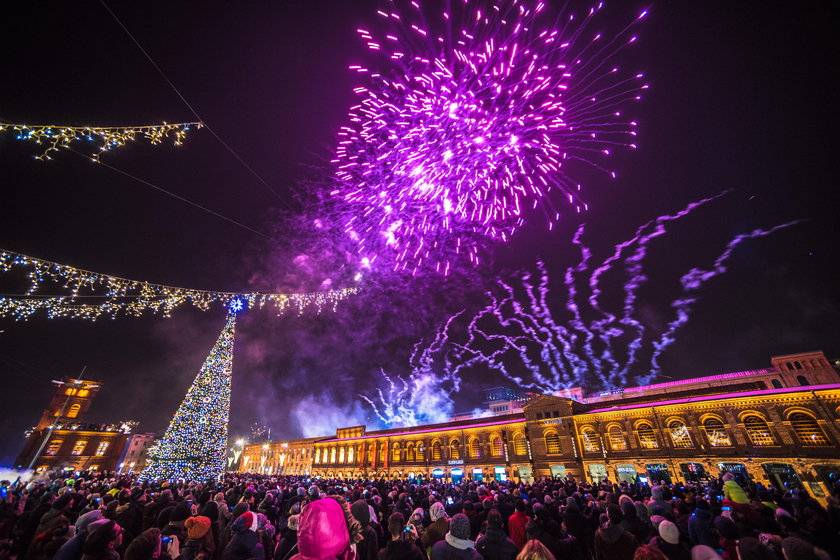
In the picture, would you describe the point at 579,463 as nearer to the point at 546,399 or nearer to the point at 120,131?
the point at 546,399

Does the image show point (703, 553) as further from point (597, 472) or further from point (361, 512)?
point (597, 472)

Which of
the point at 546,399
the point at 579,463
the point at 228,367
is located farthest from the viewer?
the point at 546,399

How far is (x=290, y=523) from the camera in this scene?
5305 millimetres

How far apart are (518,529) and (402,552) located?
3105 mm

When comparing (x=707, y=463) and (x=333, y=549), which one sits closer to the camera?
(x=333, y=549)

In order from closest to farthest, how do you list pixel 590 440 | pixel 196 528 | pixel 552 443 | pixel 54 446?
pixel 196 528 < pixel 590 440 < pixel 552 443 < pixel 54 446

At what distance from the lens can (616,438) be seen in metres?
30.1

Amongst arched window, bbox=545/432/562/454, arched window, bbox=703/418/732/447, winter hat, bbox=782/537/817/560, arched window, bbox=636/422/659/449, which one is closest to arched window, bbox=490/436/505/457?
arched window, bbox=545/432/562/454

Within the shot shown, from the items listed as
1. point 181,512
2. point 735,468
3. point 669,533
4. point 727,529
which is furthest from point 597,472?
point 181,512

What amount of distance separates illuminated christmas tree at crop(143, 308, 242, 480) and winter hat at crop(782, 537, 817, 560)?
24544 millimetres

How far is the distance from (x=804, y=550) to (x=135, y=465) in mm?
101579

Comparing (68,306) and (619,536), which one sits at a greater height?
(68,306)

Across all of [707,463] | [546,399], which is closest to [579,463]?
[546,399]

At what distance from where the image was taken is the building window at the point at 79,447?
45659 millimetres
